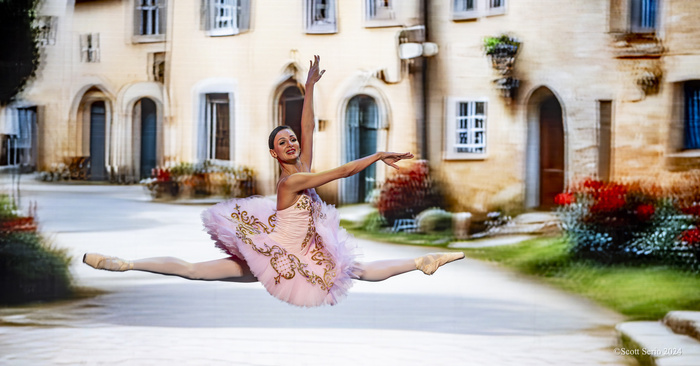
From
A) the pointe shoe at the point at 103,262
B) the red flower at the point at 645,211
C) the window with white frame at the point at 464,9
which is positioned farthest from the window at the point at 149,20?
the red flower at the point at 645,211

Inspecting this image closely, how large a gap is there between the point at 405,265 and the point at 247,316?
147 centimetres

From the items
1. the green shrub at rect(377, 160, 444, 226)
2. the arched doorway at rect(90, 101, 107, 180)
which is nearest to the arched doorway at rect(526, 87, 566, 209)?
the green shrub at rect(377, 160, 444, 226)

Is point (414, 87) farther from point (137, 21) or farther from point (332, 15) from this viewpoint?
point (137, 21)

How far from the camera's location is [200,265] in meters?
3.42

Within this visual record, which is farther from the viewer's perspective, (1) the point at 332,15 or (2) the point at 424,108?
(2) the point at 424,108

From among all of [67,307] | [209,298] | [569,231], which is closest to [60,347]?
[67,307]

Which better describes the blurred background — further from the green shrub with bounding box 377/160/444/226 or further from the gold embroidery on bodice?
the gold embroidery on bodice

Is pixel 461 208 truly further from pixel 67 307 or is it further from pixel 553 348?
pixel 67 307

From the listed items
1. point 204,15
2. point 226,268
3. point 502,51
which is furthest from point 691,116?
point 226,268

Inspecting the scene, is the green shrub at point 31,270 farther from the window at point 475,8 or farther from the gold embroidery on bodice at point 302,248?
the window at point 475,8

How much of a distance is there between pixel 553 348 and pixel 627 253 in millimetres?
857

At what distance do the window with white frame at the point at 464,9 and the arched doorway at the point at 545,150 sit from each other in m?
0.61

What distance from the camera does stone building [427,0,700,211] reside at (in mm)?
5070

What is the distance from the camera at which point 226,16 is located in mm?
5074
